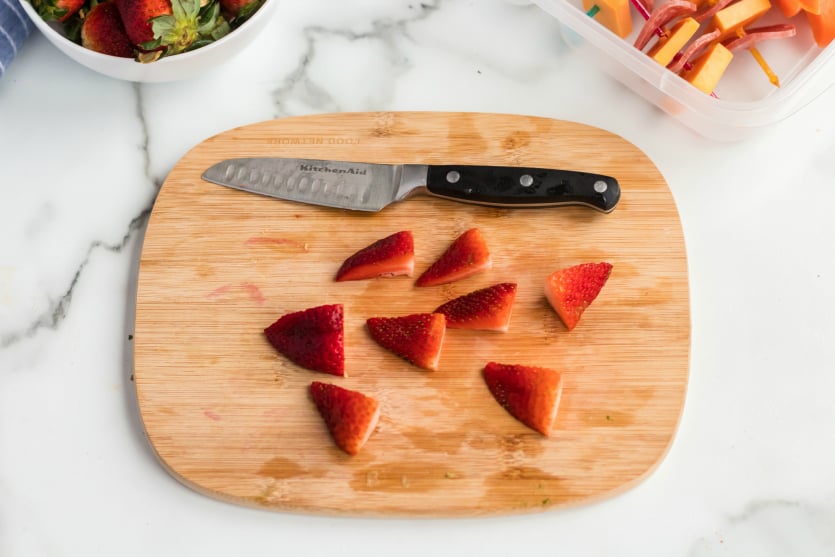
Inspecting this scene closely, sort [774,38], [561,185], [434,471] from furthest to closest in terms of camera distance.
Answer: [774,38] → [561,185] → [434,471]

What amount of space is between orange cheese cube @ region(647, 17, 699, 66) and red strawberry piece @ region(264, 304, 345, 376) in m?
0.70

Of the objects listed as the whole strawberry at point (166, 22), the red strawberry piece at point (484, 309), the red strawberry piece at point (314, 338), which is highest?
the whole strawberry at point (166, 22)

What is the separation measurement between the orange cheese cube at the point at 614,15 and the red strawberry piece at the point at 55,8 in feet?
2.87

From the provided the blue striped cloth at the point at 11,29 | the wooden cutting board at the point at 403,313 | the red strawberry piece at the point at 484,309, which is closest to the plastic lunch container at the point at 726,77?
the wooden cutting board at the point at 403,313

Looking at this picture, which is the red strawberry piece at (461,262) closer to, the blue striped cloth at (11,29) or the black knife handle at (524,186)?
the black knife handle at (524,186)

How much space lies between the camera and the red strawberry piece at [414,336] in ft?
4.20

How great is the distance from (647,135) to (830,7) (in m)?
0.37

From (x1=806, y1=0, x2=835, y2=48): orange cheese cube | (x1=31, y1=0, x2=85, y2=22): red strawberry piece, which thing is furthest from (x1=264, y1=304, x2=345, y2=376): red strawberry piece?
(x1=806, y1=0, x2=835, y2=48): orange cheese cube

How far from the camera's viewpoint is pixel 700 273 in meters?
1.43

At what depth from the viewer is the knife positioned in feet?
4.43

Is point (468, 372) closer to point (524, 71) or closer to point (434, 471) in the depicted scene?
point (434, 471)

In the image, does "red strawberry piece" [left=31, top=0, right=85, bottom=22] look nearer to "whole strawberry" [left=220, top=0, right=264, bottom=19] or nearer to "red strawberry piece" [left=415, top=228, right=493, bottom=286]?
"whole strawberry" [left=220, top=0, right=264, bottom=19]

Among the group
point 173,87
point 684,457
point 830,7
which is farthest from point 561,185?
point 173,87

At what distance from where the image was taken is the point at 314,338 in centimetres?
129
